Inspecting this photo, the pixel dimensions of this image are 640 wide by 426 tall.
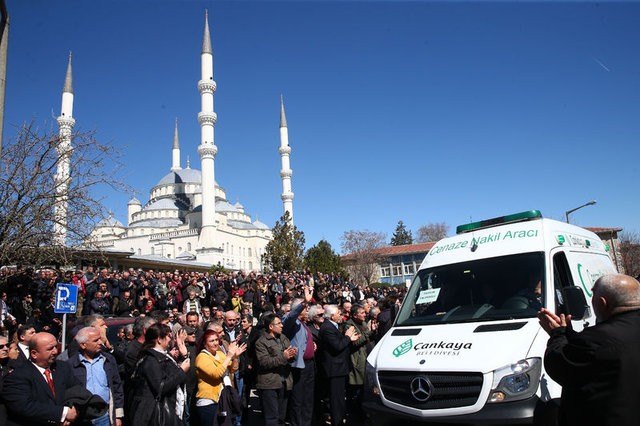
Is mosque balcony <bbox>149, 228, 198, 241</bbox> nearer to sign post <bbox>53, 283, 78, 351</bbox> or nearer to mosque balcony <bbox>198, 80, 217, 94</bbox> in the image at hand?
mosque balcony <bbox>198, 80, 217, 94</bbox>

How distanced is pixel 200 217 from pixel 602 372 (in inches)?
2880

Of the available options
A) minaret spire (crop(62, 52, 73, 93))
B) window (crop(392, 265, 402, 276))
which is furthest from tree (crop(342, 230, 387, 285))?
minaret spire (crop(62, 52, 73, 93))

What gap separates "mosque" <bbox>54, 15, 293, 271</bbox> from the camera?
166 feet

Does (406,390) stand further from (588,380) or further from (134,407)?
Answer: (134,407)

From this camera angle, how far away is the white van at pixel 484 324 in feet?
13.1

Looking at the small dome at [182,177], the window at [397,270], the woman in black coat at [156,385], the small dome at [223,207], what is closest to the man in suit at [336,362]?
the woman in black coat at [156,385]

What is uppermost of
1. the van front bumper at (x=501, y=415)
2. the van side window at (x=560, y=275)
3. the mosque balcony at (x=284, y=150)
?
the mosque balcony at (x=284, y=150)

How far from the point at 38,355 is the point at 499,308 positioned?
4.45 meters

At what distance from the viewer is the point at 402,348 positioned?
4.86m

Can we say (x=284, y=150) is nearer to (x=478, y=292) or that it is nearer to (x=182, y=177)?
(x=182, y=177)

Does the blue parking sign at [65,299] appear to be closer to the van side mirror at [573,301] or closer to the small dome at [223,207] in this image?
the van side mirror at [573,301]

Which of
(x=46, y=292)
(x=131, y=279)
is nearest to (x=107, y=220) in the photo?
(x=46, y=292)

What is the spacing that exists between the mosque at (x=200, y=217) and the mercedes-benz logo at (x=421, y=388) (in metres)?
45.4

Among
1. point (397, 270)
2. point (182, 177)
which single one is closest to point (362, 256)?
point (397, 270)
